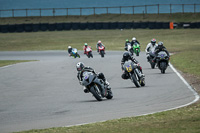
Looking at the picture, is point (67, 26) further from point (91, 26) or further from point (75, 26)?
point (91, 26)

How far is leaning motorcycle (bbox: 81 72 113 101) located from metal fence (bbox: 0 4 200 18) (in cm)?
6076

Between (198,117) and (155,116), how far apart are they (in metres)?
0.93

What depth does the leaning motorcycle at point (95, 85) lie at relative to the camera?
510 inches

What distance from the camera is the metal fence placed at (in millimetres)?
73125

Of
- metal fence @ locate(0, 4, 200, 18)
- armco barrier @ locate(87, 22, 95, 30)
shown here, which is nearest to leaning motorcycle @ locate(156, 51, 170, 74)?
armco barrier @ locate(87, 22, 95, 30)

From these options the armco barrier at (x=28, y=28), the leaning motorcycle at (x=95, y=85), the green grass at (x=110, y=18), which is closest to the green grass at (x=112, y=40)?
the armco barrier at (x=28, y=28)

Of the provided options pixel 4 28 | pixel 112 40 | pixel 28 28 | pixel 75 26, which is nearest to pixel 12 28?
pixel 4 28

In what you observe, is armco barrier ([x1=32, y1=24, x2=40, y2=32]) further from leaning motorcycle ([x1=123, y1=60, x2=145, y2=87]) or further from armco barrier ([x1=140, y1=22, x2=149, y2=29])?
leaning motorcycle ([x1=123, y1=60, x2=145, y2=87])

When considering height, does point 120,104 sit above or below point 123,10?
below

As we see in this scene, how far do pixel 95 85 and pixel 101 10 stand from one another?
66.3 metres

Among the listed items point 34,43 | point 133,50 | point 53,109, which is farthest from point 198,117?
point 34,43

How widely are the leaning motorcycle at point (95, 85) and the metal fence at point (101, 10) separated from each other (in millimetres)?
60764

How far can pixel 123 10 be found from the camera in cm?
7719

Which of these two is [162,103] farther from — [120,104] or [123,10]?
[123,10]
